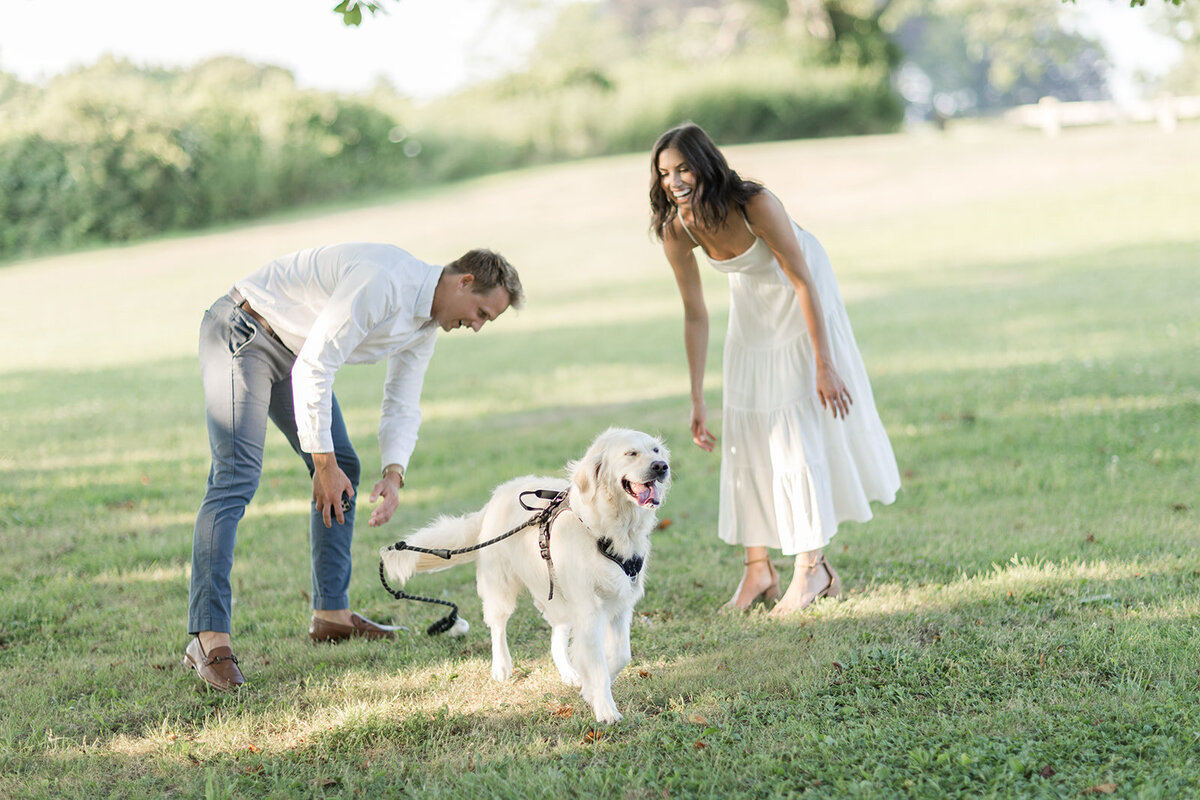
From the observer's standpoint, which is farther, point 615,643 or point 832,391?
point 832,391

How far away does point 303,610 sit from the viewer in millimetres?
5617

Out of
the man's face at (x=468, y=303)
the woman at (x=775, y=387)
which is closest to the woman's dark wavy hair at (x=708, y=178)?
the woman at (x=775, y=387)

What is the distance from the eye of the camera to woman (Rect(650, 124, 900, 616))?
4.98 m

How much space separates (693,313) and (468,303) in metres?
1.58

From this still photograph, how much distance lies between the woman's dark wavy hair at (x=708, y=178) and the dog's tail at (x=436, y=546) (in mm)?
1827

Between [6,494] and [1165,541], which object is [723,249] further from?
[6,494]

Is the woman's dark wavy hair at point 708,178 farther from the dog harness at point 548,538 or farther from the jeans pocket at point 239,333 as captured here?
the jeans pocket at point 239,333

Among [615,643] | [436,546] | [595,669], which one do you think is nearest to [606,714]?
[595,669]

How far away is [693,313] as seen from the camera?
553 centimetres

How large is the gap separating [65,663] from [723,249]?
3768 mm

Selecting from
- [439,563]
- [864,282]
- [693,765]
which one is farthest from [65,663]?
[864,282]

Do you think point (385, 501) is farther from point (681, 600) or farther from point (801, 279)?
point (801, 279)

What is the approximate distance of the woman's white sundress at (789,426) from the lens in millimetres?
5250

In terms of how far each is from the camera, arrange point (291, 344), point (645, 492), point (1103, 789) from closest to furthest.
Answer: point (1103, 789) < point (645, 492) < point (291, 344)
